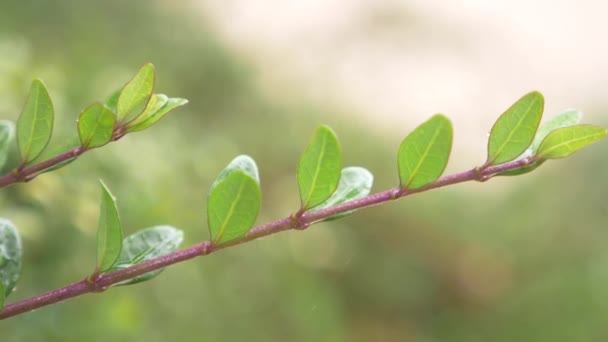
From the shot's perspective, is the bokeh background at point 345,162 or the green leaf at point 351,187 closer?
the green leaf at point 351,187

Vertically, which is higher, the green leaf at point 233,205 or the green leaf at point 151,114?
the green leaf at point 151,114

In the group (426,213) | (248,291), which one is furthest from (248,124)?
(248,291)

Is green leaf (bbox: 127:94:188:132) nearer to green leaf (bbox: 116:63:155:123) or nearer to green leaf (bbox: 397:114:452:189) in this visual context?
green leaf (bbox: 116:63:155:123)

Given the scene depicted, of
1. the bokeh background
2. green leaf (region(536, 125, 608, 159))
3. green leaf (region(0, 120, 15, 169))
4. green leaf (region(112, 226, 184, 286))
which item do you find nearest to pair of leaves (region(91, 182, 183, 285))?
green leaf (region(112, 226, 184, 286))

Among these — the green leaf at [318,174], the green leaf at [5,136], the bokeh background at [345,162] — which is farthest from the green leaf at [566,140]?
the bokeh background at [345,162]

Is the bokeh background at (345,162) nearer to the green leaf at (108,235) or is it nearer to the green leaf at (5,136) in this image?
the green leaf at (5,136)

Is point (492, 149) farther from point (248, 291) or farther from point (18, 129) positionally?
point (248, 291)
